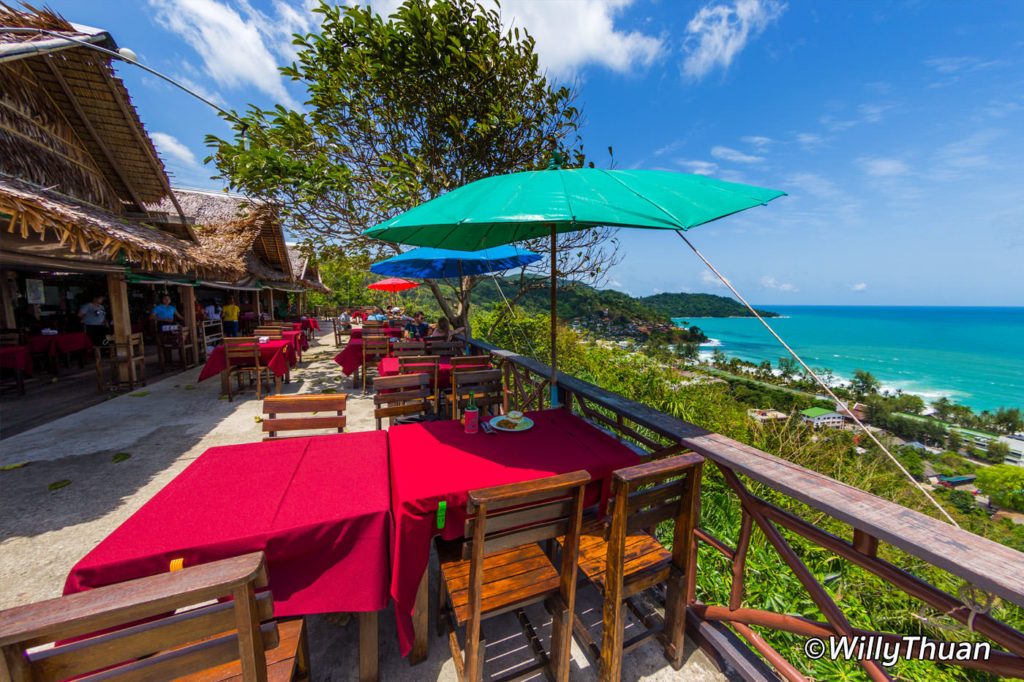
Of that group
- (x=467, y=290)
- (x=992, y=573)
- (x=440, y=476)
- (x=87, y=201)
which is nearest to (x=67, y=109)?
(x=87, y=201)

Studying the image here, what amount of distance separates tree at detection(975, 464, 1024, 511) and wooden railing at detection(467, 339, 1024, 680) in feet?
40.9

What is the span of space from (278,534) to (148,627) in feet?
1.99

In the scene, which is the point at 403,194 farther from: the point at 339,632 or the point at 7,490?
the point at 339,632

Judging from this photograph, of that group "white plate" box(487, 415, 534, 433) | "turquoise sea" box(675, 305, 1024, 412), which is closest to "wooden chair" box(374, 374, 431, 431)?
"white plate" box(487, 415, 534, 433)

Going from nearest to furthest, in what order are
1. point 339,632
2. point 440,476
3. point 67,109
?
1. point 440,476
2. point 339,632
3. point 67,109

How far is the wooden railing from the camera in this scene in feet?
3.36

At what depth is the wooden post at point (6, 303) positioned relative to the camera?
26.8ft

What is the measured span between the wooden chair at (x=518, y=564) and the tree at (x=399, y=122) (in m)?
5.46

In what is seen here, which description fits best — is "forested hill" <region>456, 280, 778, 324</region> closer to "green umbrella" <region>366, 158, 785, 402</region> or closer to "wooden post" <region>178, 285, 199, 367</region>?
"green umbrella" <region>366, 158, 785, 402</region>

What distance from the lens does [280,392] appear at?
6.68m

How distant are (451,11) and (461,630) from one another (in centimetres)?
854

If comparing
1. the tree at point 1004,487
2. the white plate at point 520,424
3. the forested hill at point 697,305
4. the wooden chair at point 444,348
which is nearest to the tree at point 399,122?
the wooden chair at point 444,348

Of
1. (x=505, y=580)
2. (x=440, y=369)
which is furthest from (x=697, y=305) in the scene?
(x=505, y=580)

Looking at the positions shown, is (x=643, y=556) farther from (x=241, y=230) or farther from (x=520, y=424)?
(x=241, y=230)
